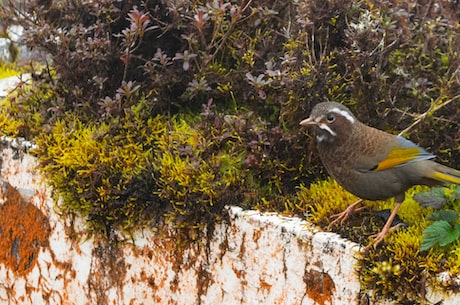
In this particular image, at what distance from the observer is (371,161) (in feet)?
9.86

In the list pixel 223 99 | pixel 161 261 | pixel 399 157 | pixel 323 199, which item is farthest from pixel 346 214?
pixel 223 99

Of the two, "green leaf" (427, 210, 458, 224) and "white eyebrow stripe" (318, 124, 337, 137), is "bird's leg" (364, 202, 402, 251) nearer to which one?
"green leaf" (427, 210, 458, 224)

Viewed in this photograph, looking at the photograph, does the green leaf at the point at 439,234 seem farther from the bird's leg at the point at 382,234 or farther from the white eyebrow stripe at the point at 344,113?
the white eyebrow stripe at the point at 344,113

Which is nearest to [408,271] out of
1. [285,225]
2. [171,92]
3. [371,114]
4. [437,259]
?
[437,259]

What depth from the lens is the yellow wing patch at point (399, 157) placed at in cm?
297

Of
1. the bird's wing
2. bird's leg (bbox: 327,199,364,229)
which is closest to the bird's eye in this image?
the bird's wing

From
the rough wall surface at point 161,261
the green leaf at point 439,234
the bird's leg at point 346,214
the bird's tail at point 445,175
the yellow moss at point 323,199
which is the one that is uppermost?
the bird's tail at point 445,175

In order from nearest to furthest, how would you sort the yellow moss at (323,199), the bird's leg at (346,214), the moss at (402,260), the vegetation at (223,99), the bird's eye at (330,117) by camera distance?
the moss at (402,260) < the bird's eye at (330,117) < the bird's leg at (346,214) < the yellow moss at (323,199) < the vegetation at (223,99)

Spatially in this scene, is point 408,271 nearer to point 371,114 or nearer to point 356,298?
point 356,298

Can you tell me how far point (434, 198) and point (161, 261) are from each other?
1460 millimetres

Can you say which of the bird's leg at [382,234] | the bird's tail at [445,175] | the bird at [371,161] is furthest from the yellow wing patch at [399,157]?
the bird's leg at [382,234]

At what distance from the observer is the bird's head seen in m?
3.05

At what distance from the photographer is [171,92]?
4.15 m

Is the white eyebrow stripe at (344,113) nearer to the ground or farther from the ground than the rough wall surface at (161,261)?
farther from the ground
